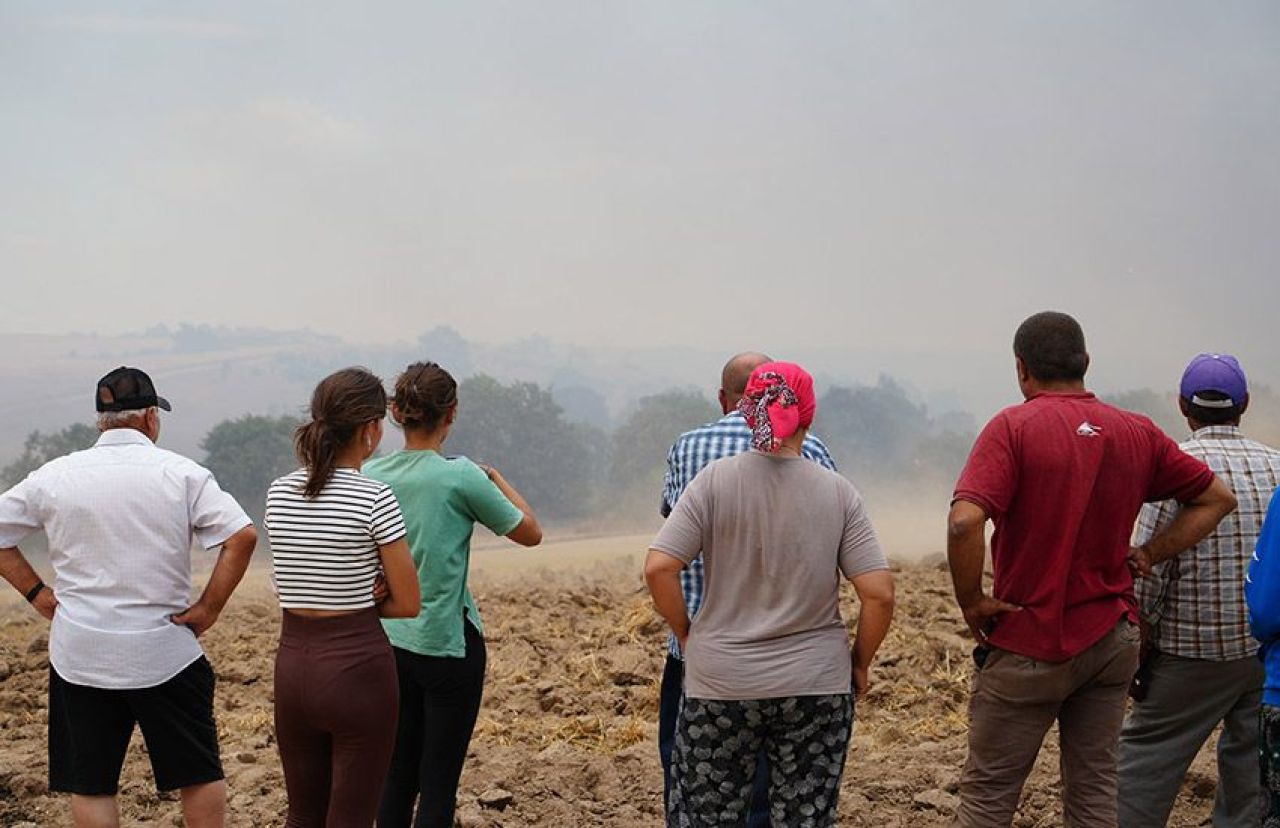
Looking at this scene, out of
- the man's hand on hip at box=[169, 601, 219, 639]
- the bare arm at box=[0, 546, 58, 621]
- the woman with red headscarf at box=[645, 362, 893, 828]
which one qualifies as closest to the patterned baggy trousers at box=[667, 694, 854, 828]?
the woman with red headscarf at box=[645, 362, 893, 828]

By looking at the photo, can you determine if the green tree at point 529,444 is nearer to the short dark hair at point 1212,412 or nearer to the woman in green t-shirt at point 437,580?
the woman in green t-shirt at point 437,580

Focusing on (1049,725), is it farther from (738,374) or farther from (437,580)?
(437,580)

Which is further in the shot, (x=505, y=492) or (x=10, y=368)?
Result: (x=10, y=368)

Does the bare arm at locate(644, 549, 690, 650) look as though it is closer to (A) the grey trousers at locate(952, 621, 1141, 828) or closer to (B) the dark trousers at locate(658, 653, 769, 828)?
(B) the dark trousers at locate(658, 653, 769, 828)

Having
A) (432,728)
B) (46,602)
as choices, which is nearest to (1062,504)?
(432,728)

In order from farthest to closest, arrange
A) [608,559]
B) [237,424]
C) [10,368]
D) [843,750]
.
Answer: [10,368] → [237,424] → [608,559] → [843,750]

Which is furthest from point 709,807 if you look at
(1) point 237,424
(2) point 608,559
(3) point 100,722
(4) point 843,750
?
(1) point 237,424

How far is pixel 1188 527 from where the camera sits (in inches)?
178

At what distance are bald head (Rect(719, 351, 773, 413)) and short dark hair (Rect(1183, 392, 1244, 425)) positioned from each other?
1459mm

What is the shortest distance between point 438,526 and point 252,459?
1648 cm

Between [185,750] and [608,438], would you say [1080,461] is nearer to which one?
[185,750]

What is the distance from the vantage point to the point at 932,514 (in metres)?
22.1

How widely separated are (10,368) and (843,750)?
23.4 m

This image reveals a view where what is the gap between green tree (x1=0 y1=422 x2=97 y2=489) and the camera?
21.3 metres
